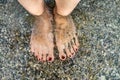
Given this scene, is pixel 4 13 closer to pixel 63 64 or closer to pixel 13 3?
Result: pixel 13 3

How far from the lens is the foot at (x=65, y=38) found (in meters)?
1.76

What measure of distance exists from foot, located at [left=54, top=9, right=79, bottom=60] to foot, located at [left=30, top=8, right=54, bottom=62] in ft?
0.15

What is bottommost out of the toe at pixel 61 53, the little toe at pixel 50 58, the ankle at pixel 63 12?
the little toe at pixel 50 58

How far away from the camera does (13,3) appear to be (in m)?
1.95

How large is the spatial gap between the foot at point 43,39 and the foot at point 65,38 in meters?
0.04

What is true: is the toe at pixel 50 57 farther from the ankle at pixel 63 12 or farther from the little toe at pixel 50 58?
the ankle at pixel 63 12

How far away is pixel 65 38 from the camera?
178 cm

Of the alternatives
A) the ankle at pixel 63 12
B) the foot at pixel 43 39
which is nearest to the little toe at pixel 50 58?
the foot at pixel 43 39

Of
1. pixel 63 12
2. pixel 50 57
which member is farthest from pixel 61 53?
pixel 63 12

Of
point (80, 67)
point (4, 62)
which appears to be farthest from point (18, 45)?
point (80, 67)

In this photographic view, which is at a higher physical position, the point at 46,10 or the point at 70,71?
the point at 46,10

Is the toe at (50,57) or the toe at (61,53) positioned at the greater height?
the toe at (61,53)

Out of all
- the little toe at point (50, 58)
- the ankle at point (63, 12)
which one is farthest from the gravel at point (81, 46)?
the ankle at point (63, 12)

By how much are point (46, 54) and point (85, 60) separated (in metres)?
0.22
